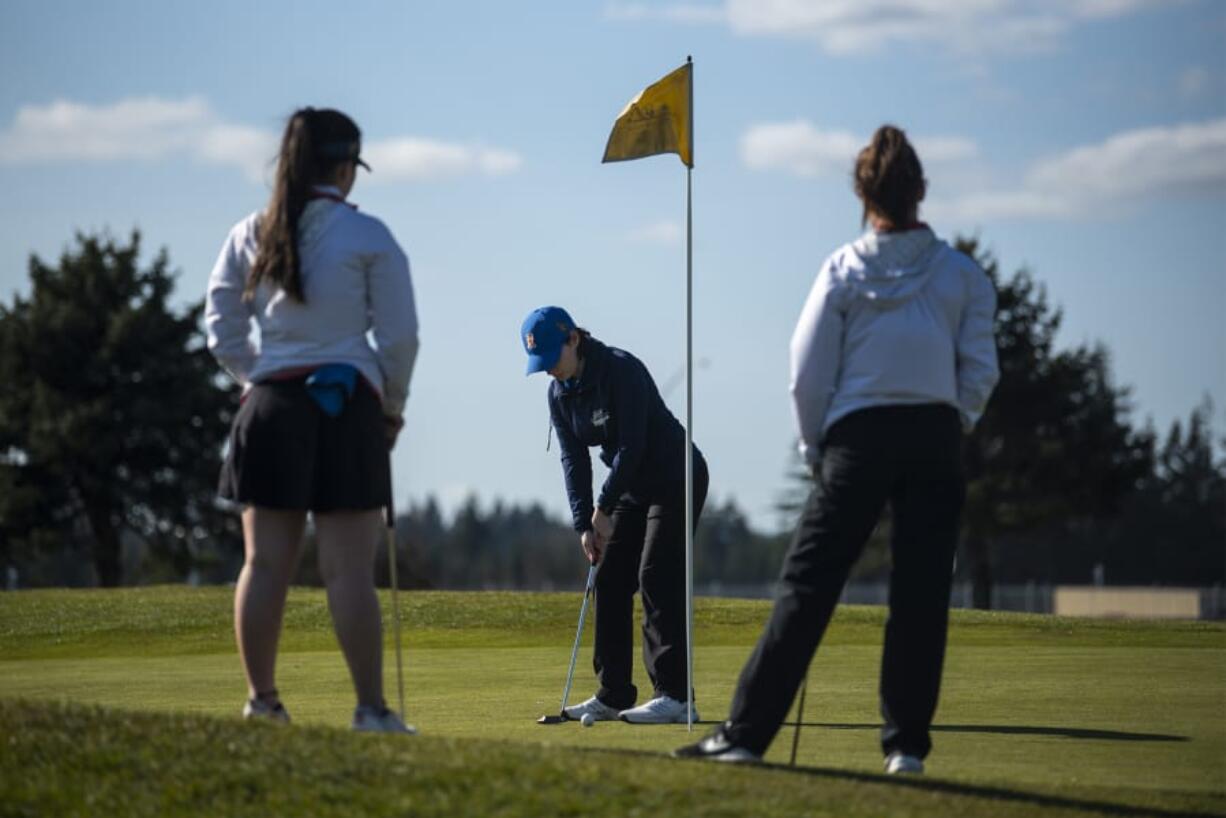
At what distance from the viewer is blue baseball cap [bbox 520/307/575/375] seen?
8.61m

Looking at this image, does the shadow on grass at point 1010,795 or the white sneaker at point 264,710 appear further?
the white sneaker at point 264,710

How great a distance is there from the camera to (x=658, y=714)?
8734mm

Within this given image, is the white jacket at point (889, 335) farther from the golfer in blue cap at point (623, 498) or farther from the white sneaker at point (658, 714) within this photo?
the white sneaker at point (658, 714)

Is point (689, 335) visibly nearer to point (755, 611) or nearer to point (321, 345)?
point (321, 345)

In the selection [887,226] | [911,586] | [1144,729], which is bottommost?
[1144,729]

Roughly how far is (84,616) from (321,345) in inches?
511

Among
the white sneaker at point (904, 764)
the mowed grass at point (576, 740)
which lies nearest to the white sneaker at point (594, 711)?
the mowed grass at point (576, 740)

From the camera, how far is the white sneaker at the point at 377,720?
251 inches

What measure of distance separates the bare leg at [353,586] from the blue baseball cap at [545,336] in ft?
7.59

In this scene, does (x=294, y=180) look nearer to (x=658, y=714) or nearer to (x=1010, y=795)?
(x=1010, y=795)

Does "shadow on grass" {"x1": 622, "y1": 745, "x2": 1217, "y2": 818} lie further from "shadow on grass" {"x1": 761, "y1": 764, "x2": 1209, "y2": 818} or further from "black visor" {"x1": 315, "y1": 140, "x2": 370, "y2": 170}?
"black visor" {"x1": 315, "y1": 140, "x2": 370, "y2": 170}

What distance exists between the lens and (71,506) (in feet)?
159

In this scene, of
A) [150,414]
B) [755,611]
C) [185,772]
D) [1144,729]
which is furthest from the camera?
[150,414]

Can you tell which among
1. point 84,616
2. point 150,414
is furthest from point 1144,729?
point 150,414
